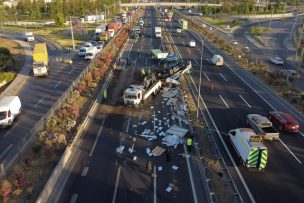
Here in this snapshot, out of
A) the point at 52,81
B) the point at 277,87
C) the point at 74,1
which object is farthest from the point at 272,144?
the point at 74,1

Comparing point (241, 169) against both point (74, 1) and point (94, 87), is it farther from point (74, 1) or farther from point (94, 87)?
point (74, 1)

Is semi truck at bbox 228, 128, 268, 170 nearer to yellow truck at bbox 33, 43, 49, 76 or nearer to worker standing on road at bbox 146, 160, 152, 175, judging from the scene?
worker standing on road at bbox 146, 160, 152, 175

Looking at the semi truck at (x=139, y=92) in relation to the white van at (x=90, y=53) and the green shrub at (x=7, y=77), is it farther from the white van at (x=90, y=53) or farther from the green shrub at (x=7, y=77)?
the white van at (x=90, y=53)

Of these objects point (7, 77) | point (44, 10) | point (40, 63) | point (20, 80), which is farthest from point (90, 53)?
point (44, 10)

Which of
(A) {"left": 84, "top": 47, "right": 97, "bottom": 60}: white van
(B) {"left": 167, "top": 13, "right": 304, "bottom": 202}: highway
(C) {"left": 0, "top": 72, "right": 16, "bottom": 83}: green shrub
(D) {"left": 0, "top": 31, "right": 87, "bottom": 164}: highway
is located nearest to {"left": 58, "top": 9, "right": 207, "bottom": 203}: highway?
(B) {"left": 167, "top": 13, "right": 304, "bottom": 202}: highway

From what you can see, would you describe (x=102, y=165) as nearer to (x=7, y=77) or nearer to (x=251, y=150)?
(x=251, y=150)

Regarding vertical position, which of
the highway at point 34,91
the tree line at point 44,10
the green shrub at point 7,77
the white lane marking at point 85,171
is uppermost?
the tree line at point 44,10

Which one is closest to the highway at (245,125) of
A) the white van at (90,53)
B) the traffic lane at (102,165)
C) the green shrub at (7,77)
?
the traffic lane at (102,165)
